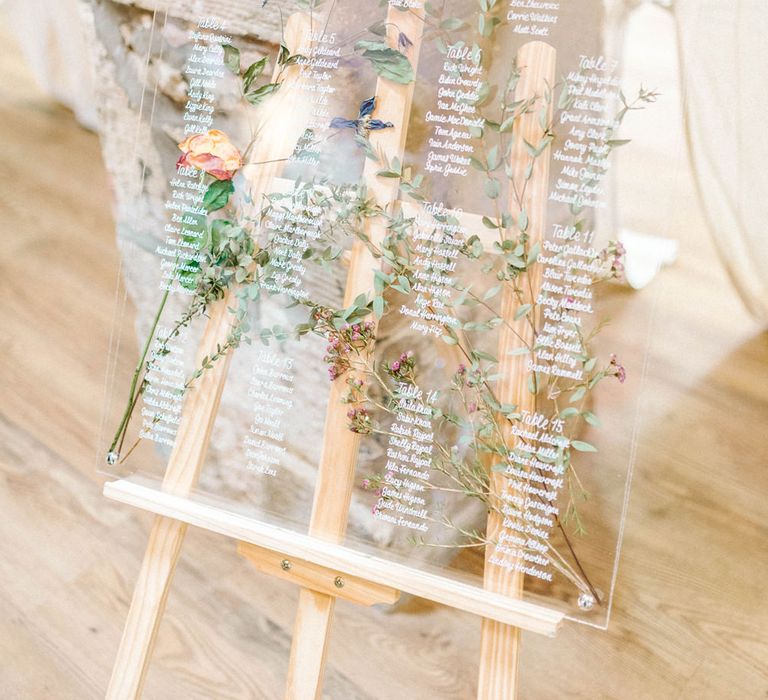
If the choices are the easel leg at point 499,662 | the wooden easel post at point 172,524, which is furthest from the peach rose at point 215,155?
the easel leg at point 499,662

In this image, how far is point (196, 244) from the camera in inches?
40.9

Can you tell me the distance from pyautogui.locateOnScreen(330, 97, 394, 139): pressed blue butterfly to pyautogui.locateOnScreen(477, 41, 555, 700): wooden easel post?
0.17 m

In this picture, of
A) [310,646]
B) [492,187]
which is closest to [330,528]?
[310,646]

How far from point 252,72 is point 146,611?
2.52ft

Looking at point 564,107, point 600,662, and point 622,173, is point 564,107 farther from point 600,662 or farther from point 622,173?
point 600,662

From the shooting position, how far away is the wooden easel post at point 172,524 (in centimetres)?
104

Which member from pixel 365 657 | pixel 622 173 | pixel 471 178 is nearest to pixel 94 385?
pixel 365 657

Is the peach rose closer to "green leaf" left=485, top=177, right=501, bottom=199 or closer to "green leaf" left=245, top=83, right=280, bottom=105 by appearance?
"green leaf" left=245, top=83, right=280, bottom=105

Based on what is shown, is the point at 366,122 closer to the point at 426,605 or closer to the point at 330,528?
the point at 330,528

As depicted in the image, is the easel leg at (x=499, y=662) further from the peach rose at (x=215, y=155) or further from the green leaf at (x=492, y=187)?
the peach rose at (x=215, y=155)

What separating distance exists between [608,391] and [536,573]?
23cm

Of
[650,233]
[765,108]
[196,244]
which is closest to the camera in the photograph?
[650,233]

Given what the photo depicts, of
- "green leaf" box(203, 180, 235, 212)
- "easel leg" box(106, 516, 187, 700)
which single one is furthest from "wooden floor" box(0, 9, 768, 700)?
"green leaf" box(203, 180, 235, 212)

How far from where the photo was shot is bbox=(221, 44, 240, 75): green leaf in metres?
1.02
